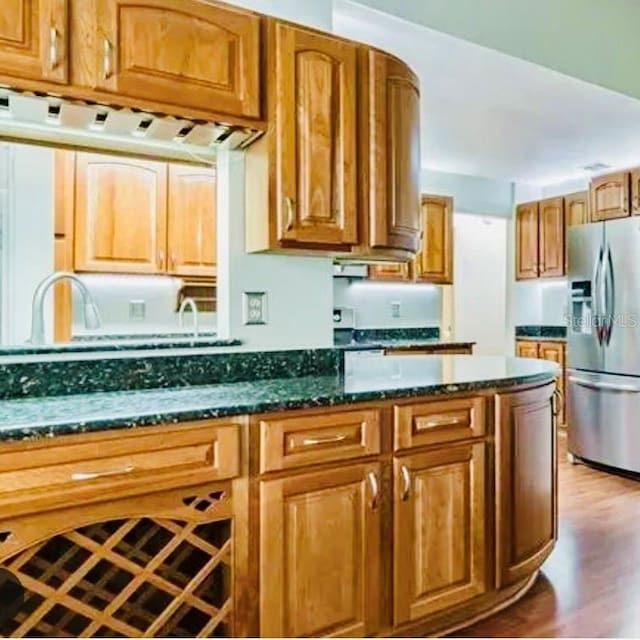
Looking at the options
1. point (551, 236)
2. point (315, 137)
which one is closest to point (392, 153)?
point (315, 137)

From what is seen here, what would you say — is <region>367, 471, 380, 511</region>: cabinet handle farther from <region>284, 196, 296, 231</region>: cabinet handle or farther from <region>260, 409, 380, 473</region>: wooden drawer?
<region>284, 196, 296, 231</region>: cabinet handle

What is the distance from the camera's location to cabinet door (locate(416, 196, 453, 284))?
18.5ft

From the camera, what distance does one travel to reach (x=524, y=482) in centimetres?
239

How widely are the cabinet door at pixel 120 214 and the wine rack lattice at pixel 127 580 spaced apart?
1468mm

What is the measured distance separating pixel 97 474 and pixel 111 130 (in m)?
1.25

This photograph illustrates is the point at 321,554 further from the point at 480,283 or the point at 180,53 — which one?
the point at 480,283

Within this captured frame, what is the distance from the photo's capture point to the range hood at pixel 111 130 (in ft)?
6.38

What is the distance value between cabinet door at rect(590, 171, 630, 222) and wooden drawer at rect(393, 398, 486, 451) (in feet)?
10.5

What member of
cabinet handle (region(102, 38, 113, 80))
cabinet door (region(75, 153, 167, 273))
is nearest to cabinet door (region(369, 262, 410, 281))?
cabinet door (region(75, 153, 167, 273))

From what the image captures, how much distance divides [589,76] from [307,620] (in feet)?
10.1

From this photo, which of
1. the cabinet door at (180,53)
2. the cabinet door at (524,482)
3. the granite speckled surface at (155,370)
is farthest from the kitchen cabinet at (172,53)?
the cabinet door at (524,482)

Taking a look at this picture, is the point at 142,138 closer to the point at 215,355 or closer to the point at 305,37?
the point at 305,37

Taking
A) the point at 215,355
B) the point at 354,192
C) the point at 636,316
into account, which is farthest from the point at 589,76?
the point at 215,355

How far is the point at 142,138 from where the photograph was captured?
231cm
